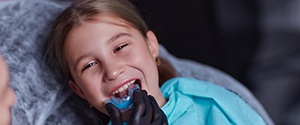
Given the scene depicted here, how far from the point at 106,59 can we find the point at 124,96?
8 centimetres

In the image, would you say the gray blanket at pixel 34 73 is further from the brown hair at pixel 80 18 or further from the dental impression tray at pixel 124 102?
the dental impression tray at pixel 124 102

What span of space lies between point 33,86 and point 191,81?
0.37 m

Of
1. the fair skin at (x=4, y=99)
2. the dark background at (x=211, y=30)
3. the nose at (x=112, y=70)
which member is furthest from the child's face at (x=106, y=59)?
the dark background at (x=211, y=30)

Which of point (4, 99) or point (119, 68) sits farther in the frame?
point (119, 68)

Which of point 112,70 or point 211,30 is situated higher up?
point 112,70

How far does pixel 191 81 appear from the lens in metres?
1.21

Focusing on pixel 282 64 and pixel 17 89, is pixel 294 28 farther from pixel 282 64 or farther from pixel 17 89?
pixel 17 89

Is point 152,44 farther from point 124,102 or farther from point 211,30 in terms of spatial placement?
point 211,30

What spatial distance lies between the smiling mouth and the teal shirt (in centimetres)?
10

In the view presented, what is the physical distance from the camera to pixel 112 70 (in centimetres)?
101

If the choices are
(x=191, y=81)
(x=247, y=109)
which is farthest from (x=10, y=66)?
(x=247, y=109)

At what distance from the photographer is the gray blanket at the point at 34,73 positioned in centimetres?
108

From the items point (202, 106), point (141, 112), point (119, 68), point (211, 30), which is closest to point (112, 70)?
point (119, 68)

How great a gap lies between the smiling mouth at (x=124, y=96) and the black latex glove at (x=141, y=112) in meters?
0.03
